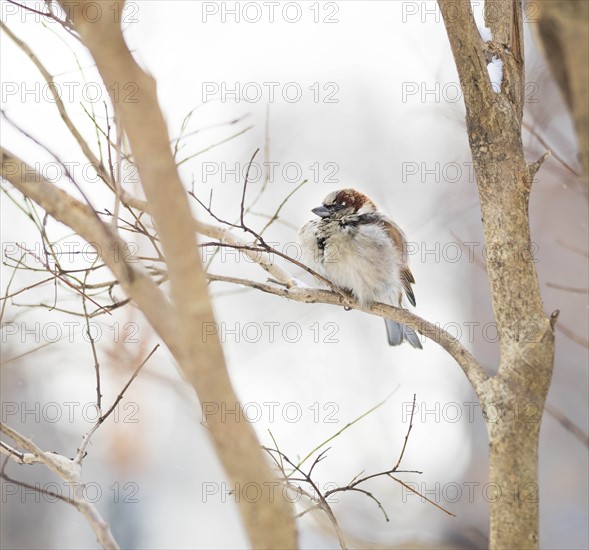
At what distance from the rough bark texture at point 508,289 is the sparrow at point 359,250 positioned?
1.24 meters

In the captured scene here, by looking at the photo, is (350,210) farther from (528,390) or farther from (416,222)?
(416,222)

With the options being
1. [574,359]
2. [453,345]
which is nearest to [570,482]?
[574,359]

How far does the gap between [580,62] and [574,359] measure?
539cm

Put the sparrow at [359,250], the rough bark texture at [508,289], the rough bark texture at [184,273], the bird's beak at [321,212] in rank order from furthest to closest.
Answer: the bird's beak at [321,212]
the sparrow at [359,250]
the rough bark texture at [508,289]
the rough bark texture at [184,273]

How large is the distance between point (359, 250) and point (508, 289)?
151 cm

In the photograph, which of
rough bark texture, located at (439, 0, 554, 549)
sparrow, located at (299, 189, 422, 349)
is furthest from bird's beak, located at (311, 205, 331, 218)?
rough bark texture, located at (439, 0, 554, 549)

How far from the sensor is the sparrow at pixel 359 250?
3.35 m

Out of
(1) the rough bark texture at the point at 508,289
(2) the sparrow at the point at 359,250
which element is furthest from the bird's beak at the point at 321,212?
(1) the rough bark texture at the point at 508,289

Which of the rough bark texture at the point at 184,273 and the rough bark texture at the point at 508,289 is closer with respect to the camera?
the rough bark texture at the point at 184,273

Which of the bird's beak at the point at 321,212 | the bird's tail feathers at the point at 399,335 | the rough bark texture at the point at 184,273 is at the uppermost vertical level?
the bird's beak at the point at 321,212

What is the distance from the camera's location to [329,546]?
15.4ft

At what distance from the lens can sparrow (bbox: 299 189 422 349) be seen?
3348 millimetres

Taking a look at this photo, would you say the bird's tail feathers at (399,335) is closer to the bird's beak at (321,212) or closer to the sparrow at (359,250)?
the sparrow at (359,250)

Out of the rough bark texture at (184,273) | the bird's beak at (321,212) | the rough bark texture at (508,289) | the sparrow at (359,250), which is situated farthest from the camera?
the bird's beak at (321,212)
